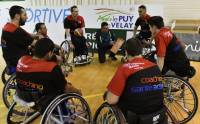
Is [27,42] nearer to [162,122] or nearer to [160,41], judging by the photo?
[160,41]

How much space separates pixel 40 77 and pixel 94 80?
2.54 meters

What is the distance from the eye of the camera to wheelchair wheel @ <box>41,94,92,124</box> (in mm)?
2775

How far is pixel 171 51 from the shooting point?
362cm

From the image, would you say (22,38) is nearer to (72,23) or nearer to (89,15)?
(72,23)

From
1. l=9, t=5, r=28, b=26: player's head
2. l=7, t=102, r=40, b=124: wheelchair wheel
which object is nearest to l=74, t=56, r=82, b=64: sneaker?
l=9, t=5, r=28, b=26: player's head

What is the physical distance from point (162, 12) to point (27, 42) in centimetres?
409

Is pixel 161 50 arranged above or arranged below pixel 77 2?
below

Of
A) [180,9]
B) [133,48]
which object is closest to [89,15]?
[180,9]

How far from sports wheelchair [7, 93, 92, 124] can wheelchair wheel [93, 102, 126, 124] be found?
0.13 meters

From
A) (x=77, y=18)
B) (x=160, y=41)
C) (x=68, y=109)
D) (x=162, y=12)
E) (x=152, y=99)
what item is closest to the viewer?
(x=152, y=99)

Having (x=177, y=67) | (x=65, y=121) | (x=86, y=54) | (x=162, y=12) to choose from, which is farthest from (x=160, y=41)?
(x=162, y=12)

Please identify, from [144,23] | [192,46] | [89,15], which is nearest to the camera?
[144,23]

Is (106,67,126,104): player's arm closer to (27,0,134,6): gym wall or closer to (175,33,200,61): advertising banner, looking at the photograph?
(175,33,200,61): advertising banner

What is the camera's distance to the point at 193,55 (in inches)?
257
